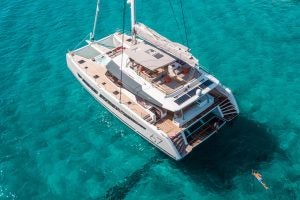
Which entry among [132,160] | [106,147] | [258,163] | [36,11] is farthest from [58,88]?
[258,163]

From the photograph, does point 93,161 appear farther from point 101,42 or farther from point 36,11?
point 36,11

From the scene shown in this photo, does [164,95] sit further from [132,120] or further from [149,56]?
[149,56]

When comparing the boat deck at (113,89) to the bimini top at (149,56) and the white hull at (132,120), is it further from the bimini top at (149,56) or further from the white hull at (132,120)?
the bimini top at (149,56)

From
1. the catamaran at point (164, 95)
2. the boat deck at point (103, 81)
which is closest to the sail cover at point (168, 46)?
the catamaran at point (164, 95)

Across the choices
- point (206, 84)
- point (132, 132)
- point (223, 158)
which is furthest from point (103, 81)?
point (223, 158)

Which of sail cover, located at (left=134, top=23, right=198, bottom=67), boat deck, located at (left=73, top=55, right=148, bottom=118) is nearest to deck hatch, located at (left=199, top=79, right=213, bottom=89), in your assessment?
sail cover, located at (left=134, top=23, right=198, bottom=67)

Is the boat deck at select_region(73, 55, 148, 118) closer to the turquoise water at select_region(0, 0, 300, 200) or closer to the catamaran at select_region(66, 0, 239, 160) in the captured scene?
the catamaran at select_region(66, 0, 239, 160)

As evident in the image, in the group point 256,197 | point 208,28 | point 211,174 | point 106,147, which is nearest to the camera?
point 256,197

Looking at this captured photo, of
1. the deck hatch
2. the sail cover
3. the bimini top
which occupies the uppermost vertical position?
the sail cover
